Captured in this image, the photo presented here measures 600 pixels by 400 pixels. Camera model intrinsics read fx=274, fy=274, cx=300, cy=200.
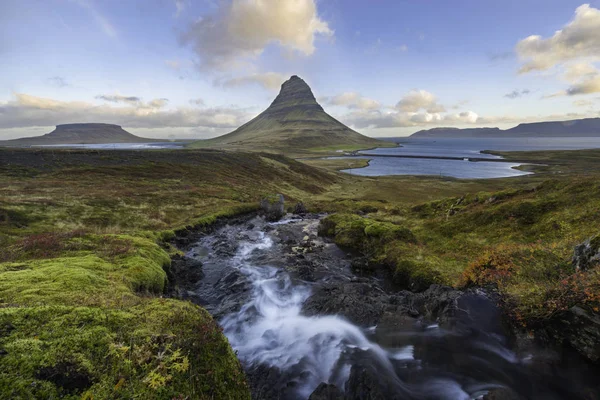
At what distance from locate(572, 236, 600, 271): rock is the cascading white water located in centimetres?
890

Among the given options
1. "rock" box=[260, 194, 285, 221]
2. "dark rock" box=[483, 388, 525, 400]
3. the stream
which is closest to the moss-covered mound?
the stream

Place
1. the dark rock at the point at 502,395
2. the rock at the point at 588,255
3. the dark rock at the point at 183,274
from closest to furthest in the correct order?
the dark rock at the point at 502,395 → the rock at the point at 588,255 → the dark rock at the point at 183,274

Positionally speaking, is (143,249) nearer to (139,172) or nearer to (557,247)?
(557,247)

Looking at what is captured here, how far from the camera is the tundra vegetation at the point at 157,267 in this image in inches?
249

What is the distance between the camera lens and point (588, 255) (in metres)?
12.7

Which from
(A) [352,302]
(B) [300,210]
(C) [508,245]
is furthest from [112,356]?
(B) [300,210]

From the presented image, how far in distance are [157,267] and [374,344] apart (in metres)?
14.3

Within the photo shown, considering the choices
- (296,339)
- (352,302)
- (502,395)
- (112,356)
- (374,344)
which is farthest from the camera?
(352,302)

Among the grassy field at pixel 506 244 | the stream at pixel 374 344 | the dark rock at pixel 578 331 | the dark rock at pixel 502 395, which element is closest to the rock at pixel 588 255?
the grassy field at pixel 506 244

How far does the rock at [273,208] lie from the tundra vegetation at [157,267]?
164 inches

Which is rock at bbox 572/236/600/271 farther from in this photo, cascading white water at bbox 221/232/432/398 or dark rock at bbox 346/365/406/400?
dark rock at bbox 346/365/406/400

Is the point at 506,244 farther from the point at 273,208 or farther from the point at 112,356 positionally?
the point at 273,208

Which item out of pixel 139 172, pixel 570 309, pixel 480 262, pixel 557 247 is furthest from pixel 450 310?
pixel 139 172

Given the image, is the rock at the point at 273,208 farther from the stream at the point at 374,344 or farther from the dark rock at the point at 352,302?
the dark rock at the point at 352,302
